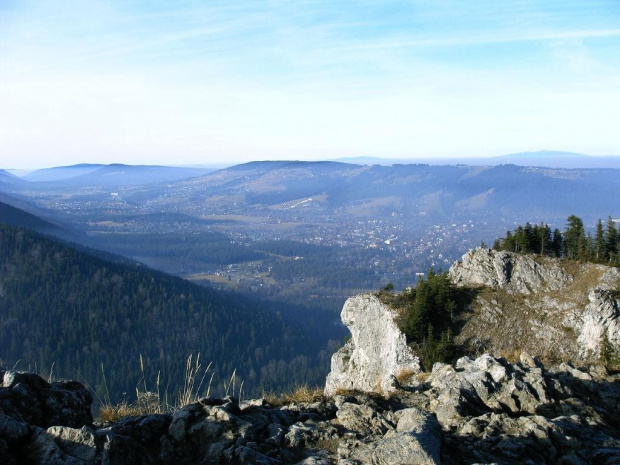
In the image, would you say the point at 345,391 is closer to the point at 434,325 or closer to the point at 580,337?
the point at 434,325

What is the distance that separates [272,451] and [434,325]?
28.5 metres

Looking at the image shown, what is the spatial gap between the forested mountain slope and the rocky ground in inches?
2874

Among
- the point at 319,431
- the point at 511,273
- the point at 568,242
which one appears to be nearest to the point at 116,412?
the point at 319,431

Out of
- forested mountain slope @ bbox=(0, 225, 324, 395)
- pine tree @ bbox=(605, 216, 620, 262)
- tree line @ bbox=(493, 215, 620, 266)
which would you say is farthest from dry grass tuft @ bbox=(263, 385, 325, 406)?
forested mountain slope @ bbox=(0, 225, 324, 395)

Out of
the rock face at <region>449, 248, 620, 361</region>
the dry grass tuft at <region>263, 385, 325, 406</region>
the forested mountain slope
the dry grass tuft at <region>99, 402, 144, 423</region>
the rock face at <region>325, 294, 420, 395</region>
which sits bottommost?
the forested mountain slope

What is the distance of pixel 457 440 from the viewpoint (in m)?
8.14

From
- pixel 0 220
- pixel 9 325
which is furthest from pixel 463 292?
pixel 0 220

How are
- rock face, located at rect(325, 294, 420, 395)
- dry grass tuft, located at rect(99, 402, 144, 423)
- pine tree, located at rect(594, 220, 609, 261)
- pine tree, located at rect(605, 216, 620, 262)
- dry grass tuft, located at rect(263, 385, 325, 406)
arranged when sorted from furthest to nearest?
pine tree, located at rect(605, 216, 620, 262) → pine tree, located at rect(594, 220, 609, 261) → rock face, located at rect(325, 294, 420, 395) → dry grass tuft, located at rect(263, 385, 325, 406) → dry grass tuft, located at rect(99, 402, 144, 423)

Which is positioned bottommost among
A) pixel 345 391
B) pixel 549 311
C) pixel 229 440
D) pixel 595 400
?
pixel 549 311

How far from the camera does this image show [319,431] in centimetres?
834

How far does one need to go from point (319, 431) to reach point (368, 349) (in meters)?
31.8

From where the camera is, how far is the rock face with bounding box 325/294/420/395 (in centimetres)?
3388

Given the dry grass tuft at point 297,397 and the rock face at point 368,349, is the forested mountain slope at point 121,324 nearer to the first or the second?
the rock face at point 368,349

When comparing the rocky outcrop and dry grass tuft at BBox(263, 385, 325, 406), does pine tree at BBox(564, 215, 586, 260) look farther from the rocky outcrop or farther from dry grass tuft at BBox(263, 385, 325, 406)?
dry grass tuft at BBox(263, 385, 325, 406)
